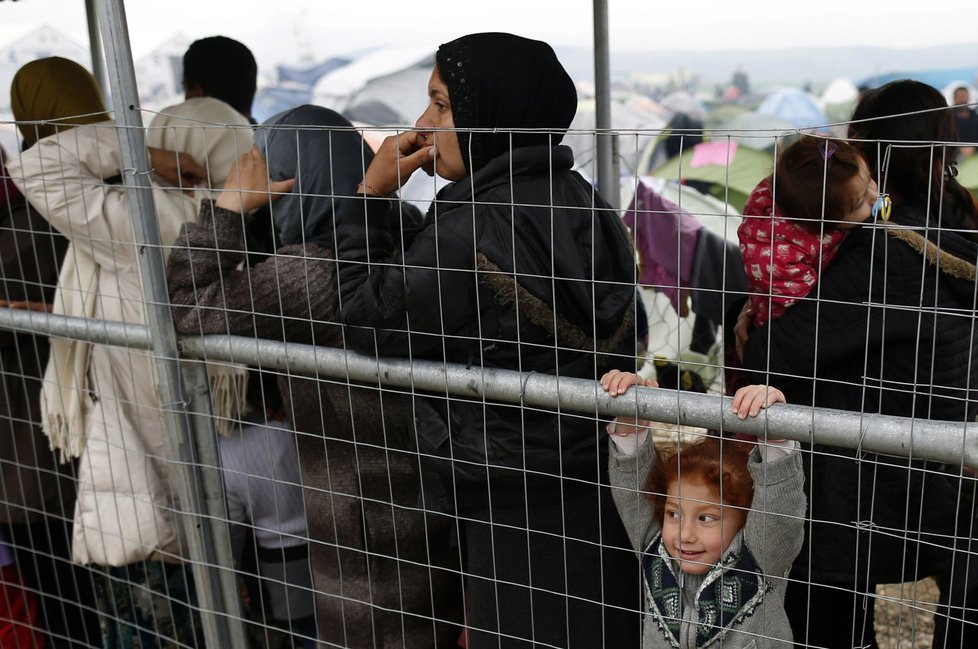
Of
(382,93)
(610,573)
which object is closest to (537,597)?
(610,573)

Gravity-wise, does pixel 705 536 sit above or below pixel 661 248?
below

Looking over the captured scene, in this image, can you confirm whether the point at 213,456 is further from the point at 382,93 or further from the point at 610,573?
the point at 382,93

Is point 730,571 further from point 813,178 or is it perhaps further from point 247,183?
point 247,183

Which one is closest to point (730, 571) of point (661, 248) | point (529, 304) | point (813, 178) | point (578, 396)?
point (578, 396)

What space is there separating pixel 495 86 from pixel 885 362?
82 centimetres

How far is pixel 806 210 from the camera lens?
1.64 metres

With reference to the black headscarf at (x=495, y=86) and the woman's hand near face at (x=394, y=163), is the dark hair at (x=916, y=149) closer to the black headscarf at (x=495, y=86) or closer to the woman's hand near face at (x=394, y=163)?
the black headscarf at (x=495, y=86)

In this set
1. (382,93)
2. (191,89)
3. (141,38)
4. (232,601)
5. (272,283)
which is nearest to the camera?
(272,283)

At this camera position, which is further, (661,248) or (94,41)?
(94,41)

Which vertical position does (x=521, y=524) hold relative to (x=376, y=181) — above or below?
below

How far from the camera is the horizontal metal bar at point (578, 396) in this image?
4.23 feet

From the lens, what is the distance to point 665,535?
1.62 m

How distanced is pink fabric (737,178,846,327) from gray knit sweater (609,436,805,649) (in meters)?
0.36

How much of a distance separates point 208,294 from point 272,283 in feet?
0.44
